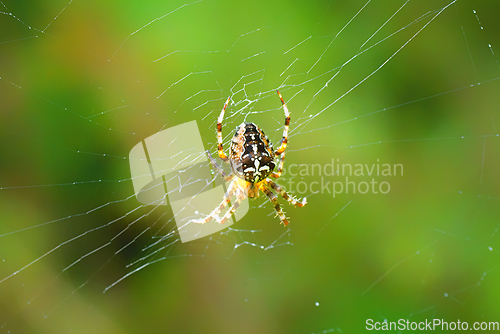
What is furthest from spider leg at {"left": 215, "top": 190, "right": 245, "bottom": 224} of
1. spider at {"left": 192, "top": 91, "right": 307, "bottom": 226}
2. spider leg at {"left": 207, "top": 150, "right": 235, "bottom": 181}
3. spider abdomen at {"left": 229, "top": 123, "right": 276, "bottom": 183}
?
spider abdomen at {"left": 229, "top": 123, "right": 276, "bottom": 183}

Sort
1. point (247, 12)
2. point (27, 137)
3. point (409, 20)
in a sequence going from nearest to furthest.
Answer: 1. point (27, 137)
2. point (247, 12)
3. point (409, 20)

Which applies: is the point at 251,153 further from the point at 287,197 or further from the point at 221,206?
the point at 287,197

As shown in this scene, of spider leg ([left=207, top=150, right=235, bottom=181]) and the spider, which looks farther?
spider leg ([left=207, top=150, right=235, bottom=181])

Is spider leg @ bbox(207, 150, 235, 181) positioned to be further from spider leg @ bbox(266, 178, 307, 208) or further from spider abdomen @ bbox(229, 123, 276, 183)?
spider leg @ bbox(266, 178, 307, 208)

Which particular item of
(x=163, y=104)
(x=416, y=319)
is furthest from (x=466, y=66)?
(x=163, y=104)

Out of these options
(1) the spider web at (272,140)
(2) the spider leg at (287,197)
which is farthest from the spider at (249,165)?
(1) the spider web at (272,140)

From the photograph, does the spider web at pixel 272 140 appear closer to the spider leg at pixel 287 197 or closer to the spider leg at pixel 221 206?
the spider leg at pixel 287 197

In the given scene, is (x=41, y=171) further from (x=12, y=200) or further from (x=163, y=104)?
(x=163, y=104)
